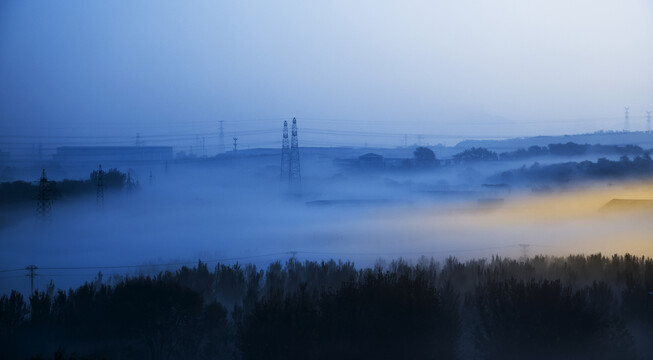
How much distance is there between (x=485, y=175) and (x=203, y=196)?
68.1 feet

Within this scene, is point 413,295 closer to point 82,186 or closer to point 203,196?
point 82,186

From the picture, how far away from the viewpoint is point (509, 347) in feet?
33.2

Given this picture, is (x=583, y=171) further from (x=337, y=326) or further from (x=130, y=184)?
(x=337, y=326)

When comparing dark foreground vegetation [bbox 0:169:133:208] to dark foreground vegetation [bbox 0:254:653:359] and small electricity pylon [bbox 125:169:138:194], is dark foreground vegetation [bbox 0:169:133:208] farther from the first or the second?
dark foreground vegetation [bbox 0:254:653:359]

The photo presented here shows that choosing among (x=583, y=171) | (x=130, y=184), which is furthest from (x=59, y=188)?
(x=583, y=171)

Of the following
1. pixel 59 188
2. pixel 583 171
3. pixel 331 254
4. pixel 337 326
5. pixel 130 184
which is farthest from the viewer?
pixel 583 171

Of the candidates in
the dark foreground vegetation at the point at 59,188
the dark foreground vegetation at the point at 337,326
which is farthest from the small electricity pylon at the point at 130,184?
the dark foreground vegetation at the point at 337,326

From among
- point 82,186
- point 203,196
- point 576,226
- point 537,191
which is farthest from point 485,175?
point 82,186

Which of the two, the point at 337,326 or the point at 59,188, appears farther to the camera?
the point at 59,188

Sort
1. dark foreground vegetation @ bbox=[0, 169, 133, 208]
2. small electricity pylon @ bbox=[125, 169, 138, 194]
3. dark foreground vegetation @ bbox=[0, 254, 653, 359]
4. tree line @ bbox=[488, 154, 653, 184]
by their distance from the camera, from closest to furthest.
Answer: dark foreground vegetation @ bbox=[0, 254, 653, 359], dark foreground vegetation @ bbox=[0, 169, 133, 208], small electricity pylon @ bbox=[125, 169, 138, 194], tree line @ bbox=[488, 154, 653, 184]

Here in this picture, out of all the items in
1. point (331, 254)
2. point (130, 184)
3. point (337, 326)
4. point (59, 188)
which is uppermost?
point (59, 188)

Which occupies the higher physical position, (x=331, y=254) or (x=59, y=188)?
(x=59, y=188)

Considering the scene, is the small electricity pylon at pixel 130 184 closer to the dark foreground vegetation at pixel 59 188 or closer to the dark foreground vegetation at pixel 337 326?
the dark foreground vegetation at pixel 59 188

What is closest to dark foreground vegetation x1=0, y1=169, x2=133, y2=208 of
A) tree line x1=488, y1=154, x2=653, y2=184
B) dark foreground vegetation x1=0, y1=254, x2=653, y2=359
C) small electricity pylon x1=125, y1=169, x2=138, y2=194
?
small electricity pylon x1=125, y1=169, x2=138, y2=194
